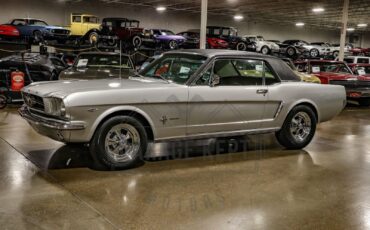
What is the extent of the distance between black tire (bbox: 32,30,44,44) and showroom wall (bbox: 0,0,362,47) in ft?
23.1

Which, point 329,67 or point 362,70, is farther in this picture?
point 362,70

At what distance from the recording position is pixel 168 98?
5.16 metres

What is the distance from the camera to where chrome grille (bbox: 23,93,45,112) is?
5.02m

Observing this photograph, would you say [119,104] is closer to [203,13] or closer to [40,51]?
[203,13]

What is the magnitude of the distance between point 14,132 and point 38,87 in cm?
237

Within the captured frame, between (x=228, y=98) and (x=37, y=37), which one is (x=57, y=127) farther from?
(x=37, y=37)

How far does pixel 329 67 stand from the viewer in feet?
45.3

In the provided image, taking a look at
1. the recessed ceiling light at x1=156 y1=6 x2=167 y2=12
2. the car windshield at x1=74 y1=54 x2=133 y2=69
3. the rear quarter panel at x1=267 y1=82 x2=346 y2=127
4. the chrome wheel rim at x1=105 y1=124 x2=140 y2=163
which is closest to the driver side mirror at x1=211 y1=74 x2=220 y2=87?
the rear quarter panel at x1=267 y1=82 x2=346 y2=127

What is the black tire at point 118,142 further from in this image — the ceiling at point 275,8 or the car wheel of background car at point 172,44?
the ceiling at point 275,8

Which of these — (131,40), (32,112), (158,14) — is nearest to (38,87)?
(32,112)

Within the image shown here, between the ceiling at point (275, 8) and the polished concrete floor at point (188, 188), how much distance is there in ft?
62.1

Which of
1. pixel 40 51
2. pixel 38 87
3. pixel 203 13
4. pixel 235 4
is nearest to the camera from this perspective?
pixel 38 87

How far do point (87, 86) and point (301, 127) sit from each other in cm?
369

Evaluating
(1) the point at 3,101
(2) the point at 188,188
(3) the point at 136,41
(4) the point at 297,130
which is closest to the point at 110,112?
(2) the point at 188,188
